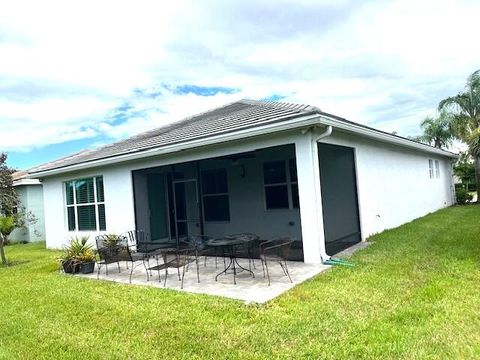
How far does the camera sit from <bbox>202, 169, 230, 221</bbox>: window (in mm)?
12375

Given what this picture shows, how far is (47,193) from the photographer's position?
45.5 feet

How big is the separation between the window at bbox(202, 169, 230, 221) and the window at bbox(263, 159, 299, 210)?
160cm

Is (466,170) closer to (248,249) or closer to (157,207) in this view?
(157,207)

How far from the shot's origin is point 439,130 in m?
23.6

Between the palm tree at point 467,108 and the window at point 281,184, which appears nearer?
the window at point 281,184

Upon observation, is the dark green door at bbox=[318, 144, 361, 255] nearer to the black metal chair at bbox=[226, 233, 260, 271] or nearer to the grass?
the black metal chair at bbox=[226, 233, 260, 271]

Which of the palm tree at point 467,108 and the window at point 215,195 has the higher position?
the palm tree at point 467,108

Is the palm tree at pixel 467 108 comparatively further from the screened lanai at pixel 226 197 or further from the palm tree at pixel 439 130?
the screened lanai at pixel 226 197

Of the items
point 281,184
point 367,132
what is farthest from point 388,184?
point 281,184

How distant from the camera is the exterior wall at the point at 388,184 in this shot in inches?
384

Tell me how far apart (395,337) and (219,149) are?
6.00 metres

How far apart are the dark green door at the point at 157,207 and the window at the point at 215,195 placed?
1515 millimetres

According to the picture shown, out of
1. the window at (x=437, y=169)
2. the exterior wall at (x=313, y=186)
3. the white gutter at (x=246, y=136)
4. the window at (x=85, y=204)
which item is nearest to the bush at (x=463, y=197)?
the window at (x=437, y=169)

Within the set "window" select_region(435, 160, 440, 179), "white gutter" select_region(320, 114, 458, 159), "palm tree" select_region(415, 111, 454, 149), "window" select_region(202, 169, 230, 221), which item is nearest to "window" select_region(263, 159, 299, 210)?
"window" select_region(202, 169, 230, 221)
